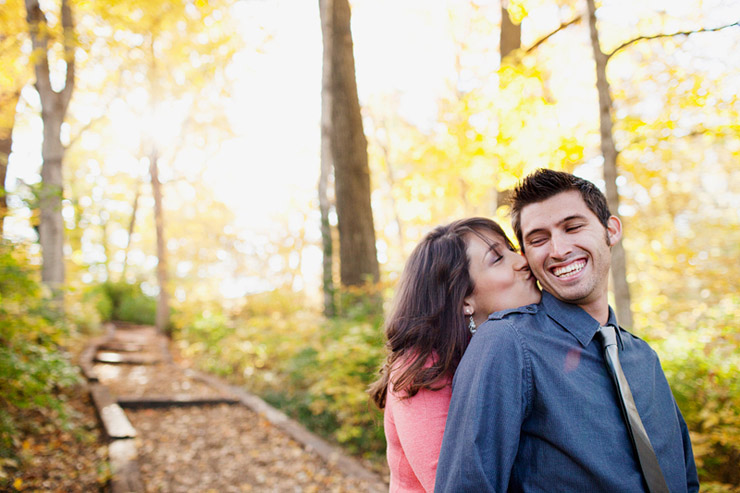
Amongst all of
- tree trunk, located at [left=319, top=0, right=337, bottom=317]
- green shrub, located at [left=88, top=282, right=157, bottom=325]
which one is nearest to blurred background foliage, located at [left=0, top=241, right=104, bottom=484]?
tree trunk, located at [left=319, top=0, right=337, bottom=317]

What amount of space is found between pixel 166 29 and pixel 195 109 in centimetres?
522

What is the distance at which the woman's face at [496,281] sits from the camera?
1801 mm

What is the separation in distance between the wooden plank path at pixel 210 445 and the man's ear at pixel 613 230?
11.4ft

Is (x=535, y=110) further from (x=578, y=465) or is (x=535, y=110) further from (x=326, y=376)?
(x=578, y=465)

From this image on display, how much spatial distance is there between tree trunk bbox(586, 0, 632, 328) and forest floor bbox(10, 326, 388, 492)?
2813mm

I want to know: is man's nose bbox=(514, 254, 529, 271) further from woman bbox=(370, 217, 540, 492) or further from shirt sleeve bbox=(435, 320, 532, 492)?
shirt sleeve bbox=(435, 320, 532, 492)

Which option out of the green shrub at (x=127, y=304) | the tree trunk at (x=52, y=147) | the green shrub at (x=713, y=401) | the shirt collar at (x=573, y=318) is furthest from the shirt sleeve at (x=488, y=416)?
the green shrub at (x=127, y=304)

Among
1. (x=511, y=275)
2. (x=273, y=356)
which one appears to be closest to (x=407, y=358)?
(x=511, y=275)

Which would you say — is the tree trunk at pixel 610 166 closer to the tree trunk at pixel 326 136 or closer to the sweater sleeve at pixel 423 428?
the sweater sleeve at pixel 423 428

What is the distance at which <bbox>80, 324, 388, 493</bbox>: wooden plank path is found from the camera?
4590 mm

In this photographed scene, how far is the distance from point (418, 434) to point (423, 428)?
1.0 inches

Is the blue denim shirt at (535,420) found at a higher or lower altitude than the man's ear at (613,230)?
lower

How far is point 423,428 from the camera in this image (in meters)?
1.55

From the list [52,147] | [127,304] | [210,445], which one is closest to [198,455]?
[210,445]
